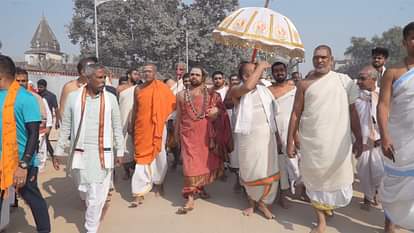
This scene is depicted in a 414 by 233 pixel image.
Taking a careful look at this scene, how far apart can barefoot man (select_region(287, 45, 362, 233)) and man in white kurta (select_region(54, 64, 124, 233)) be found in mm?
2082

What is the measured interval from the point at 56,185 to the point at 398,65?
494cm

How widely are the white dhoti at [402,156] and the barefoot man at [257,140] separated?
1.27 metres

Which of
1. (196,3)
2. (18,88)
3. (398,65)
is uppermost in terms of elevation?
(196,3)

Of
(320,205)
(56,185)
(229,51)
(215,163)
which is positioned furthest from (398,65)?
(229,51)

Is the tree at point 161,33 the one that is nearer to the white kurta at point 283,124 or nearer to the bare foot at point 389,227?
the white kurta at point 283,124

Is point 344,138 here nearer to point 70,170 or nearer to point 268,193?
point 268,193

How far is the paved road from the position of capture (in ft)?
12.7

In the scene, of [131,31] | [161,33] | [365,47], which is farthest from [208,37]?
[365,47]

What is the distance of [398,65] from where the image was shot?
3.13 meters

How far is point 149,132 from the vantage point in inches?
190

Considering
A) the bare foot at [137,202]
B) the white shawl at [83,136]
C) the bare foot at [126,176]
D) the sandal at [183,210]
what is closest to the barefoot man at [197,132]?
the sandal at [183,210]

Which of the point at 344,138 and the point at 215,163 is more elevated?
the point at 344,138

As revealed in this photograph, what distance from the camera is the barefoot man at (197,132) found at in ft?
14.8

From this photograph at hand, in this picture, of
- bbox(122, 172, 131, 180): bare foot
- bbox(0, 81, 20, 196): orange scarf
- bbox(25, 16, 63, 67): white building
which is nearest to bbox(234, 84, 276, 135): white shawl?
bbox(0, 81, 20, 196): orange scarf
